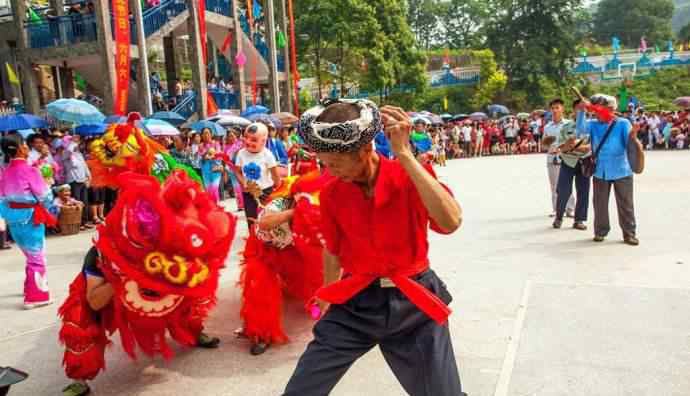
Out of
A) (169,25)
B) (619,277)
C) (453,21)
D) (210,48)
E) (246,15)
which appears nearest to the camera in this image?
(619,277)

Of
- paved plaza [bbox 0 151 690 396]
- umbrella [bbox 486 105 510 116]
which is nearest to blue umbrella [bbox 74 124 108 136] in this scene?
paved plaza [bbox 0 151 690 396]

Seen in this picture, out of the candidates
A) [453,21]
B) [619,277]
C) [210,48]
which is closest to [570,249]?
[619,277]

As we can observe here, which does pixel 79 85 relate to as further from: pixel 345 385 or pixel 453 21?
pixel 453 21

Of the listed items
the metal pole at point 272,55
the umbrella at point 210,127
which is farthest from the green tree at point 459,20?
the umbrella at point 210,127

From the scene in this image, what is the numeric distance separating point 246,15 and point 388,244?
19.9 metres

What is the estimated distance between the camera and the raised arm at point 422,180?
71.4 inches

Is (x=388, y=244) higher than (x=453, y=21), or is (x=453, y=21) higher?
(x=453, y=21)

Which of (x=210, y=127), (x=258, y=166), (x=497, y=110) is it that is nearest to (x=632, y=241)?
(x=258, y=166)

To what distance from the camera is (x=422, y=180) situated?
71.3 inches

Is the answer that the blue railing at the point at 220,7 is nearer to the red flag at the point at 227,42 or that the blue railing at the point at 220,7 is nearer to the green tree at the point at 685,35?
the red flag at the point at 227,42

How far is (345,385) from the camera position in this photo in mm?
3139

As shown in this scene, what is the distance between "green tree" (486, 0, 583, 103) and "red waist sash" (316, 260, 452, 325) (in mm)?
34807

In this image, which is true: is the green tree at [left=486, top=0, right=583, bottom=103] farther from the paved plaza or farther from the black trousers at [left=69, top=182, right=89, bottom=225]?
the black trousers at [left=69, top=182, right=89, bottom=225]

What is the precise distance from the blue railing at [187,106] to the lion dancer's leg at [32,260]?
10.5 metres
